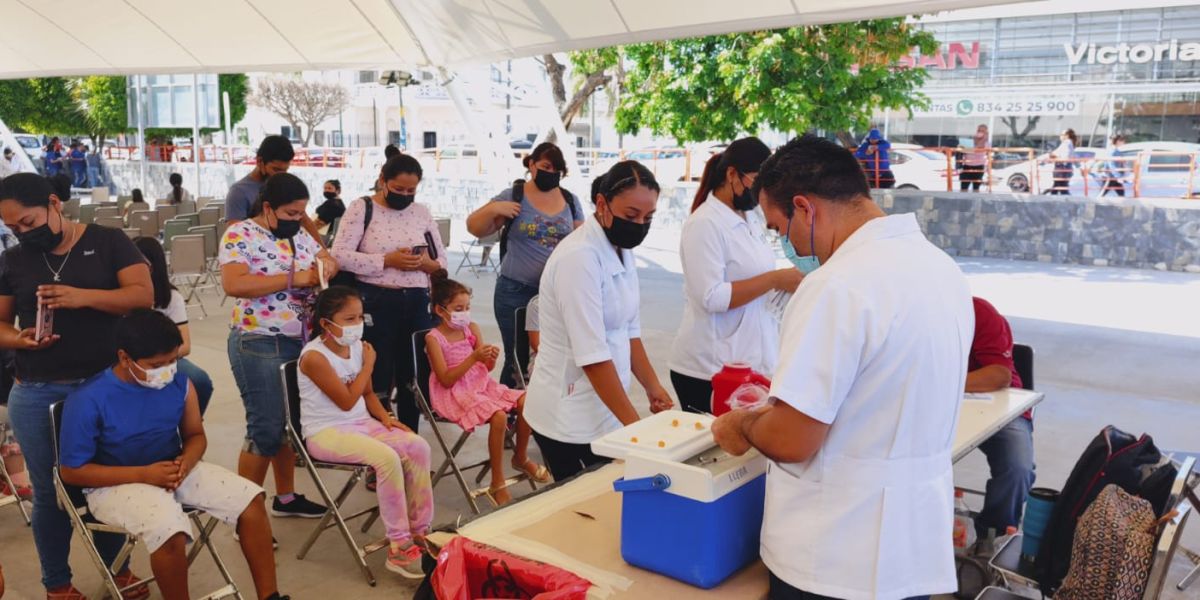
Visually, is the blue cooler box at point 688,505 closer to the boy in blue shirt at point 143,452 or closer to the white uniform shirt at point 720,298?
the white uniform shirt at point 720,298

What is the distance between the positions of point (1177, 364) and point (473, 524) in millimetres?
6807

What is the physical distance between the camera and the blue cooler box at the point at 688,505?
6.46 ft

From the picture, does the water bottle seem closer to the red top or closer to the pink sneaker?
the red top

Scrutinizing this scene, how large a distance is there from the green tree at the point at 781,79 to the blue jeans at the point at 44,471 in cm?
925

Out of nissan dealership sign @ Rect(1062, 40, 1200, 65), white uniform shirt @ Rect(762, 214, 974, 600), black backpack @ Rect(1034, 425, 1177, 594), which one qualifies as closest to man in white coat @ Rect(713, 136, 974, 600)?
white uniform shirt @ Rect(762, 214, 974, 600)

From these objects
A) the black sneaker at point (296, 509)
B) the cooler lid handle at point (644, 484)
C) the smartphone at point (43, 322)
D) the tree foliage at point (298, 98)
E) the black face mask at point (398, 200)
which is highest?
the tree foliage at point (298, 98)

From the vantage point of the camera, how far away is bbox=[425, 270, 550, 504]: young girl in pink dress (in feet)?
14.3

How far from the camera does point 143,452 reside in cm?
314

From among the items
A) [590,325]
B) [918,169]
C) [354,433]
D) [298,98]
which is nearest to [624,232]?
[590,325]

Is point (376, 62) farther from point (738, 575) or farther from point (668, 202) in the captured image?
A: point (738, 575)

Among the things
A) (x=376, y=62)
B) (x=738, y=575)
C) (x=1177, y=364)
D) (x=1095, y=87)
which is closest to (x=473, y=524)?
(x=738, y=575)

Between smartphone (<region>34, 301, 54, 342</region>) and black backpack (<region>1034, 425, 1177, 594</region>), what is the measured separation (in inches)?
127

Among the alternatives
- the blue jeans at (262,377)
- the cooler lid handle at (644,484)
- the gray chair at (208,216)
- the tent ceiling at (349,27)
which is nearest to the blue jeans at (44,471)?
the blue jeans at (262,377)

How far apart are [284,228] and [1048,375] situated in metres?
5.51
